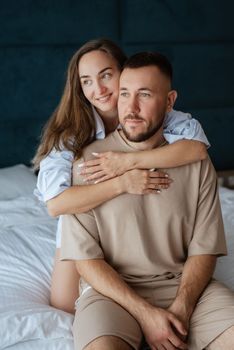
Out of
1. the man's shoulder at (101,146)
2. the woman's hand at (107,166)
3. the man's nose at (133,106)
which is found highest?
the man's nose at (133,106)

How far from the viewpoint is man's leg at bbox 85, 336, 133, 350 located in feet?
4.22

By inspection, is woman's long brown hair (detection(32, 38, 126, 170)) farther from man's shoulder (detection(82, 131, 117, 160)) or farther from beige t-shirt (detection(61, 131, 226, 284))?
beige t-shirt (detection(61, 131, 226, 284))

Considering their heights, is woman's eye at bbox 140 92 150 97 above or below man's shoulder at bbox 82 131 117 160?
above

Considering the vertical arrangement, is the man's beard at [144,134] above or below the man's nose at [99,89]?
below

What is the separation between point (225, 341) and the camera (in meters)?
1.36

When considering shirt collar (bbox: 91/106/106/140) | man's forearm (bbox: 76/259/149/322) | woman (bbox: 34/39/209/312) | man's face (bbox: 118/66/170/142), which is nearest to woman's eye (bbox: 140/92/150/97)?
man's face (bbox: 118/66/170/142)

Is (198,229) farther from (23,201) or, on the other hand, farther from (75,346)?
(23,201)

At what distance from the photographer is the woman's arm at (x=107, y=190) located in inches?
62.1

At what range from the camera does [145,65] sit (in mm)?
1574

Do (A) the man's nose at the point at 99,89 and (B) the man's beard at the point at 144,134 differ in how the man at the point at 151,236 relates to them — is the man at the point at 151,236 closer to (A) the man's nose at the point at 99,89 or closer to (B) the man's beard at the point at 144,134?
(B) the man's beard at the point at 144,134

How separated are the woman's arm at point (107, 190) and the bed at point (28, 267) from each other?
32 cm

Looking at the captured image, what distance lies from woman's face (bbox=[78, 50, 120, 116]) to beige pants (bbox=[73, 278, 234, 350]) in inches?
24.1

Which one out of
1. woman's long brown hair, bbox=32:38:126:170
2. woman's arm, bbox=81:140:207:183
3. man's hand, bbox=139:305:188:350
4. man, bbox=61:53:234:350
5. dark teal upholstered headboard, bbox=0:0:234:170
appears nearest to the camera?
man's hand, bbox=139:305:188:350

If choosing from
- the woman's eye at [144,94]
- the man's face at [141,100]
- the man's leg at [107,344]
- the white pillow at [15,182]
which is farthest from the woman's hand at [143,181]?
the white pillow at [15,182]
